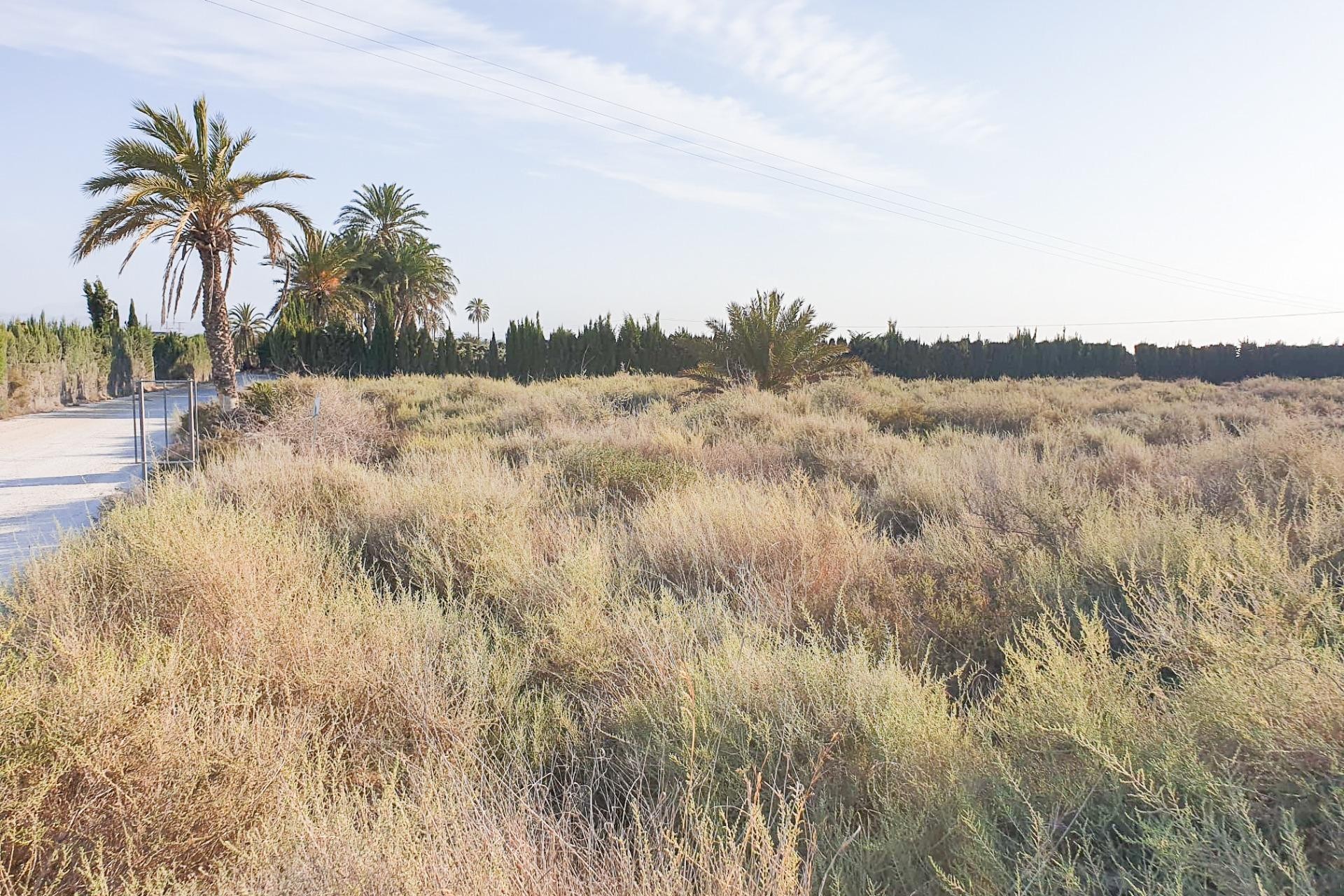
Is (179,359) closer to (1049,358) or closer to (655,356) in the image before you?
(655,356)

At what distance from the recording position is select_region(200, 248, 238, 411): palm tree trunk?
719 inches

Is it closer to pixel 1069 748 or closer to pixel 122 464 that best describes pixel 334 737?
pixel 1069 748

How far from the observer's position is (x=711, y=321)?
61.9 feet

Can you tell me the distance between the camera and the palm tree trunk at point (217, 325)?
18.3 m

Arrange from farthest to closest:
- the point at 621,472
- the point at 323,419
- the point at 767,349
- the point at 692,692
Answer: the point at 767,349 < the point at 323,419 < the point at 621,472 < the point at 692,692

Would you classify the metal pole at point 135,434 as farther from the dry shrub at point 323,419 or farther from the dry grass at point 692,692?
the dry grass at point 692,692

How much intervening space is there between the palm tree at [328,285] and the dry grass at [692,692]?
103 ft

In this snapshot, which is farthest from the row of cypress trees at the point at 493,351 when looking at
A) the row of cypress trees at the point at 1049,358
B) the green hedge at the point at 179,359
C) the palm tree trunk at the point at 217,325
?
the palm tree trunk at the point at 217,325

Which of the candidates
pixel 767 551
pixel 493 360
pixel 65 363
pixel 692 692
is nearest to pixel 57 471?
pixel 767 551

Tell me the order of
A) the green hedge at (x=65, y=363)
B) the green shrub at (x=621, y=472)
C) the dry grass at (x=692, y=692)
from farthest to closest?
the green hedge at (x=65, y=363) < the green shrub at (x=621, y=472) < the dry grass at (x=692, y=692)

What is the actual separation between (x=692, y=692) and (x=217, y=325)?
19155 mm

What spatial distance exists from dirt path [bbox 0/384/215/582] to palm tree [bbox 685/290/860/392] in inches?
421

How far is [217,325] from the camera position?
1875 centimetres

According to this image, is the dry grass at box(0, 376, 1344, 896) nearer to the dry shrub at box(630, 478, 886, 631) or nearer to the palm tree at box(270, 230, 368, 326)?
the dry shrub at box(630, 478, 886, 631)
